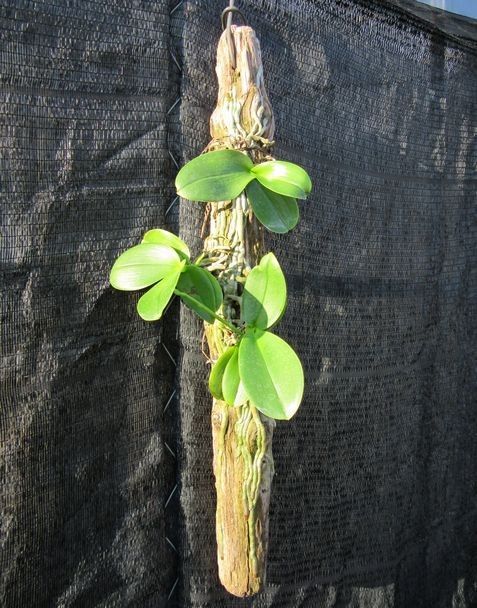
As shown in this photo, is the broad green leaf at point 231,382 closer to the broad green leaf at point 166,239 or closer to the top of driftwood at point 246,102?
the broad green leaf at point 166,239

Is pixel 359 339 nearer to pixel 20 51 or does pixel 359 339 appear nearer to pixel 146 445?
pixel 146 445

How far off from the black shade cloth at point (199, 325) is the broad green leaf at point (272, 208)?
189 millimetres

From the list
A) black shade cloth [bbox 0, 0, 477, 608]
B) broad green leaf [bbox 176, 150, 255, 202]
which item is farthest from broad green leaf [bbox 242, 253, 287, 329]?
black shade cloth [bbox 0, 0, 477, 608]

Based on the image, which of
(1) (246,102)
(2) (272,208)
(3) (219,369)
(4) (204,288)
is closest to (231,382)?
(3) (219,369)

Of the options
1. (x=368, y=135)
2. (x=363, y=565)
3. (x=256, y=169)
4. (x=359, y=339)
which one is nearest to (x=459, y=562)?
(x=363, y=565)

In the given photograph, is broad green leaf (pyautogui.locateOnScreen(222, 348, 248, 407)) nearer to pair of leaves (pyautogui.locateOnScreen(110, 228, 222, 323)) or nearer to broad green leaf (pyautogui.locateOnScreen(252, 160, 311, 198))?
pair of leaves (pyautogui.locateOnScreen(110, 228, 222, 323))

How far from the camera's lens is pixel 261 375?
2.70 ft

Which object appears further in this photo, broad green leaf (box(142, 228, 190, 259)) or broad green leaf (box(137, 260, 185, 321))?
broad green leaf (box(142, 228, 190, 259))

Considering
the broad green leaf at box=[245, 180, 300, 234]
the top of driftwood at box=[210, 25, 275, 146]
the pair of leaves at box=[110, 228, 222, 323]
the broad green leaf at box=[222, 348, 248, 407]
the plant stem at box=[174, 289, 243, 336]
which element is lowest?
the broad green leaf at box=[222, 348, 248, 407]

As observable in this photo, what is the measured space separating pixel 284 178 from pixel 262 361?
0.24 meters

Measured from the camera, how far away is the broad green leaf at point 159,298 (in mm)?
816

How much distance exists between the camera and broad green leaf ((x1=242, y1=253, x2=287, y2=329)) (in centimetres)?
86

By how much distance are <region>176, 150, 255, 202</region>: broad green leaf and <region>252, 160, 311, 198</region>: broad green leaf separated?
17mm

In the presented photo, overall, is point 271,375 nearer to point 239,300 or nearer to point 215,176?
point 239,300
